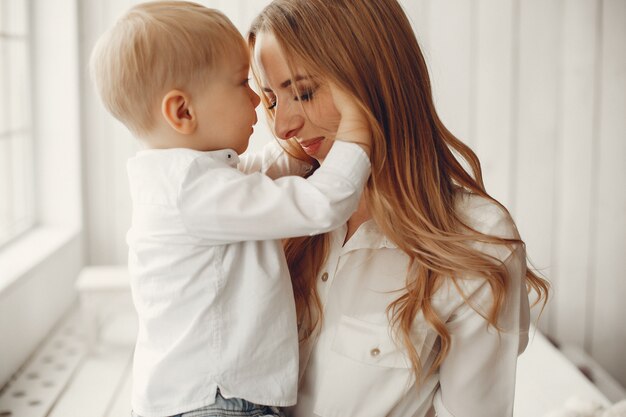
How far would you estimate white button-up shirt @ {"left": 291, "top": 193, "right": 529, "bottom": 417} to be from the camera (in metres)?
1.33

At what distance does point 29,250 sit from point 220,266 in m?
2.04

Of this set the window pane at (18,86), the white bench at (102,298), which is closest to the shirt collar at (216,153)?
the white bench at (102,298)

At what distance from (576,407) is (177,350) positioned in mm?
1462

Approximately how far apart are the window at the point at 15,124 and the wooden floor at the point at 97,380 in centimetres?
51

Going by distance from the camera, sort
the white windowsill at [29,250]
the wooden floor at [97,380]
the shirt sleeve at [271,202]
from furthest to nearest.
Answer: the white windowsill at [29,250] → the wooden floor at [97,380] → the shirt sleeve at [271,202]

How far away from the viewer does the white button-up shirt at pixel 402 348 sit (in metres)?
1.33

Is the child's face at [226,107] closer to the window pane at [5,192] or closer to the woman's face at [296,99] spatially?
the woman's face at [296,99]

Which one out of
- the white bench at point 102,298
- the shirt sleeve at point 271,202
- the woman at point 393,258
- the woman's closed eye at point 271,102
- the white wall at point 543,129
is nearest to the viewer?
the shirt sleeve at point 271,202

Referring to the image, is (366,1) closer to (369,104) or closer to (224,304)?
(369,104)

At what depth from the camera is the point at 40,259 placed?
2.86 meters

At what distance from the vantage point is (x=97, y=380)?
265 cm

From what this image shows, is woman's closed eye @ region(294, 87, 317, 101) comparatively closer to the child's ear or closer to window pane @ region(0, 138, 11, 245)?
the child's ear

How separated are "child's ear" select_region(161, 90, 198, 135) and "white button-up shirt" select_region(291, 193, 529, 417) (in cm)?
40

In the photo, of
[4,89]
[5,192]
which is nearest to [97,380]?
[5,192]
